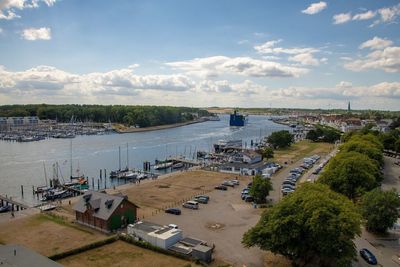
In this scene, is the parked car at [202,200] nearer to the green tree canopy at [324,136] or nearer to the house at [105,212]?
the house at [105,212]

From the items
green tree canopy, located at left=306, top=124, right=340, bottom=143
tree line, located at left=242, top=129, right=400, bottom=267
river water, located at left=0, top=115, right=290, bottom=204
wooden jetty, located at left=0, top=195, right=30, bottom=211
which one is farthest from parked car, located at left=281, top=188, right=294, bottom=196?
green tree canopy, located at left=306, top=124, right=340, bottom=143

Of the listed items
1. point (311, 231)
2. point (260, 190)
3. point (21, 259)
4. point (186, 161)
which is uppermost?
point (311, 231)

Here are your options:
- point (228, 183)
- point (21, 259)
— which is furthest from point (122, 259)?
point (228, 183)

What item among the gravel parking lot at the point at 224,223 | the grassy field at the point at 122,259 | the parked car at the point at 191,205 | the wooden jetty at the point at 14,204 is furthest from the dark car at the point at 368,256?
the wooden jetty at the point at 14,204

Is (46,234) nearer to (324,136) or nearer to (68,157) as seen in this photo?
(68,157)

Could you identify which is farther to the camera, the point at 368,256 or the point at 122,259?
the point at 122,259

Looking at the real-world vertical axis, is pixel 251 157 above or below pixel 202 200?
above

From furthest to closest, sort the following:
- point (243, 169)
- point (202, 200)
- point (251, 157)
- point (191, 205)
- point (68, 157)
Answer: point (68, 157) < point (251, 157) < point (243, 169) < point (202, 200) < point (191, 205)

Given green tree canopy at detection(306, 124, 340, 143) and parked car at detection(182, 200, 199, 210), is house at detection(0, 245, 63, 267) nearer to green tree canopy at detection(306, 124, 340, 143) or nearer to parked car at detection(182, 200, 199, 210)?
parked car at detection(182, 200, 199, 210)

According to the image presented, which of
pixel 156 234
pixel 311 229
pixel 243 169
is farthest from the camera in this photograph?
pixel 243 169
